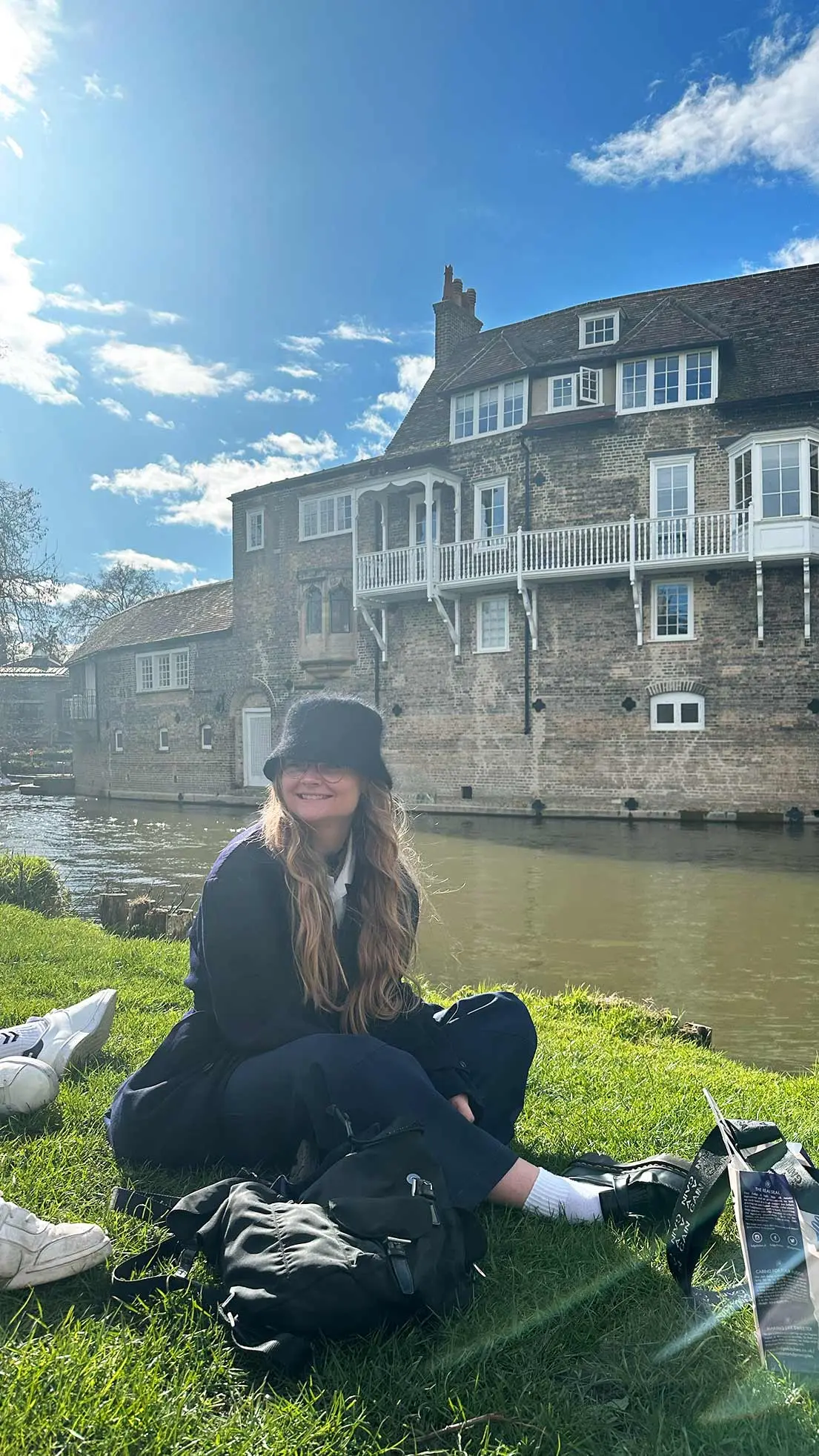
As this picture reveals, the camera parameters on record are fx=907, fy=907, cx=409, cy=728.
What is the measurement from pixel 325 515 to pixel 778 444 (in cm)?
1294

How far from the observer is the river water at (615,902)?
6500 millimetres

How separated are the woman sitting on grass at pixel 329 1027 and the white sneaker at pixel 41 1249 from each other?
1.55 ft

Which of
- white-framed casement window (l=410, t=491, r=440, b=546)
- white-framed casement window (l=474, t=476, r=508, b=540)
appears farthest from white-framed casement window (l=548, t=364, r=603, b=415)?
white-framed casement window (l=410, t=491, r=440, b=546)

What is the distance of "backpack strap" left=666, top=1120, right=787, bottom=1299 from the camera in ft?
6.76

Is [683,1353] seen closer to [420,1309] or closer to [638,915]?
[420,1309]

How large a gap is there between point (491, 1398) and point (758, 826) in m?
17.8

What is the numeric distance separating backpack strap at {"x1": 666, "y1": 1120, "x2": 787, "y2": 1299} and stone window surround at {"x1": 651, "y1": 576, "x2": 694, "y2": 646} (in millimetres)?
18986

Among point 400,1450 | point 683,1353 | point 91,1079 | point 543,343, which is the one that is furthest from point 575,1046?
point 543,343

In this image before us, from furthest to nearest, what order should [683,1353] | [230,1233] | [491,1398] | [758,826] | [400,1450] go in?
[758,826], [230,1233], [683,1353], [491,1398], [400,1450]

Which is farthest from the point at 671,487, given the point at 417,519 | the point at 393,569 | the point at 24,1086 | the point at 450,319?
the point at 24,1086

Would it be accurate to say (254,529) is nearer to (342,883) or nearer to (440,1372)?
(342,883)

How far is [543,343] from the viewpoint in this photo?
23969mm

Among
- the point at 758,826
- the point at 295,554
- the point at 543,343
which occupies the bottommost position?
the point at 758,826

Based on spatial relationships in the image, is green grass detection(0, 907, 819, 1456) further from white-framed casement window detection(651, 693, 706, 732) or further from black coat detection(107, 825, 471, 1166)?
white-framed casement window detection(651, 693, 706, 732)
